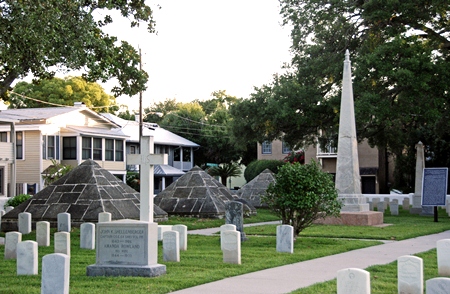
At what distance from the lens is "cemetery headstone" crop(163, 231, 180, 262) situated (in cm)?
1448

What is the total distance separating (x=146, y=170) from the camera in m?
13.9

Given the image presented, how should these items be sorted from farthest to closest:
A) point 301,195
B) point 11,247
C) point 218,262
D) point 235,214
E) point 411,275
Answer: point 235,214 → point 301,195 → point 11,247 → point 218,262 → point 411,275

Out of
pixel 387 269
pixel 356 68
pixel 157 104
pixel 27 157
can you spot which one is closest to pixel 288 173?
pixel 387 269

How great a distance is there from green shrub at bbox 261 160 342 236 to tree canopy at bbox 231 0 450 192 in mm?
11461

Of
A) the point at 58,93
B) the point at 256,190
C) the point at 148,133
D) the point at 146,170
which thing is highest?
the point at 58,93

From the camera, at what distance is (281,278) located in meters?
12.5

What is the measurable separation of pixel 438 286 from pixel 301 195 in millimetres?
10279

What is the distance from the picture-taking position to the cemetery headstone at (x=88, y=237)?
17.6 metres

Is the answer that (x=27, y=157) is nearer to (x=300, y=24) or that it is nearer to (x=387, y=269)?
(x=300, y=24)

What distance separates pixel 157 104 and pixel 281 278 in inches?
3261

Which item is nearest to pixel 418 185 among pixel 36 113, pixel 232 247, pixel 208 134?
pixel 232 247

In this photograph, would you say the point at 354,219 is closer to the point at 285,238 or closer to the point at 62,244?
the point at 285,238

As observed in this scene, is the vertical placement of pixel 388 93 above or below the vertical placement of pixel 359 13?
below

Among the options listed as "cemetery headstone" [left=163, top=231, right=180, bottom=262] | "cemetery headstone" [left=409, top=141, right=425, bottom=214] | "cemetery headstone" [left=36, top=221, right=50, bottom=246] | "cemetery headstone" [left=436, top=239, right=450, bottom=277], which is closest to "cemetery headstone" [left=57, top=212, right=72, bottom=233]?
"cemetery headstone" [left=36, top=221, right=50, bottom=246]
